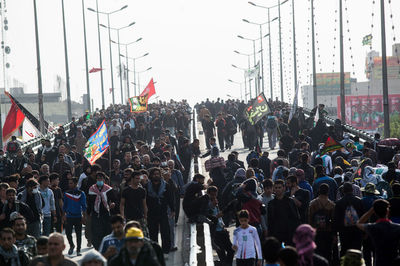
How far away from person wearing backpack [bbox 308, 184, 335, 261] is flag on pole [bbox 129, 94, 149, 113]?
32718mm

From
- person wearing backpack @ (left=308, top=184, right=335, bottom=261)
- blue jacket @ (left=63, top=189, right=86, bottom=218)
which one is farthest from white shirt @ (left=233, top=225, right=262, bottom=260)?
blue jacket @ (left=63, top=189, right=86, bottom=218)

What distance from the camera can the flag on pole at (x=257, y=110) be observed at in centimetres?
3341

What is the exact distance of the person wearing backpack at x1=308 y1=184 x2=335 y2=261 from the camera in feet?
44.3

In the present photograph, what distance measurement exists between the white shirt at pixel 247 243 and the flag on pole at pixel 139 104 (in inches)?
1323

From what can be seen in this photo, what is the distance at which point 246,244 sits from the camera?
12531mm

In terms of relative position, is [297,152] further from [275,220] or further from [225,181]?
[275,220]

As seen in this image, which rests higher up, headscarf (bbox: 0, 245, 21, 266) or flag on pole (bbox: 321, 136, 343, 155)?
flag on pole (bbox: 321, 136, 343, 155)

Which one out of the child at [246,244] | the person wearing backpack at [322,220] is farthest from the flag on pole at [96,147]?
the child at [246,244]

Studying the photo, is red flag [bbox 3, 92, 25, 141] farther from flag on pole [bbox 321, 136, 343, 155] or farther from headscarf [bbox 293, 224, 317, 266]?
headscarf [bbox 293, 224, 317, 266]

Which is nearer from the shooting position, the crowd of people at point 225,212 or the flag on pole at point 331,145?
the crowd of people at point 225,212

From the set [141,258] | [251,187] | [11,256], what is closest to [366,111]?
[251,187]

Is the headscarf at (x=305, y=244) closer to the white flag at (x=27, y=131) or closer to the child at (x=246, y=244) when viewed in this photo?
the child at (x=246, y=244)

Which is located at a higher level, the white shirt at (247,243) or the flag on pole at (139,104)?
the flag on pole at (139,104)

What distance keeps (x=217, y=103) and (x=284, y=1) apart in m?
16.4
